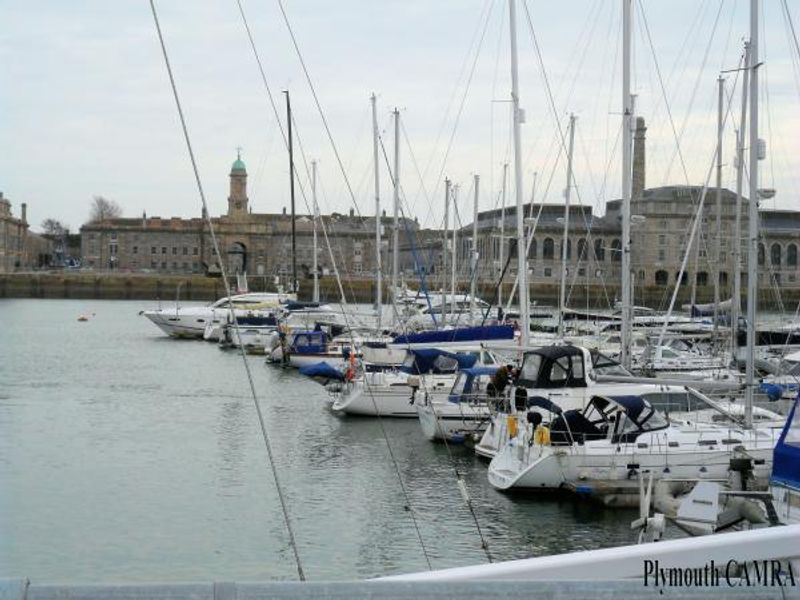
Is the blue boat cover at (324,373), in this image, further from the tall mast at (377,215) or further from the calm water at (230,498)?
the tall mast at (377,215)

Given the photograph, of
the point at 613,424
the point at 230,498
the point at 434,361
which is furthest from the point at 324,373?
the point at 613,424

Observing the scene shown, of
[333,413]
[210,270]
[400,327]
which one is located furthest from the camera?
[210,270]

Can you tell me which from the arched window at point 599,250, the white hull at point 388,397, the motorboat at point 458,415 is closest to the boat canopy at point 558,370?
the motorboat at point 458,415

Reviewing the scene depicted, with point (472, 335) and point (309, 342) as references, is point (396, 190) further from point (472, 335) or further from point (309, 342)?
point (472, 335)

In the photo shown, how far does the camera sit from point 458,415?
26.9 m

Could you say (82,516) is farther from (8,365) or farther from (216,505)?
(8,365)

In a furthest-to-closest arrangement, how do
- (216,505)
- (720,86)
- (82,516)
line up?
(720,86) → (216,505) → (82,516)

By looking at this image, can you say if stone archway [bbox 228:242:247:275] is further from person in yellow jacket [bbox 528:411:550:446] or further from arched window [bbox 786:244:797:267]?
person in yellow jacket [bbox 528:411:550:446]

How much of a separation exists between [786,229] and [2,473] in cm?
11703

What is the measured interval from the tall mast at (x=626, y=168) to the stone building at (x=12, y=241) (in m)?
120

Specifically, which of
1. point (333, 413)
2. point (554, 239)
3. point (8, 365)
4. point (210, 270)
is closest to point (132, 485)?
point (333, 413)

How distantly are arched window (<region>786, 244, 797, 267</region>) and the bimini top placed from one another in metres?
103

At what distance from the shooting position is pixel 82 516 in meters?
19.8

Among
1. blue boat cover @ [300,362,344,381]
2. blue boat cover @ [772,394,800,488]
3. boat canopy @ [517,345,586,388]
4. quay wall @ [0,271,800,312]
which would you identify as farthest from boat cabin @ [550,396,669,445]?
quay wall @ [0,271,800,312]
